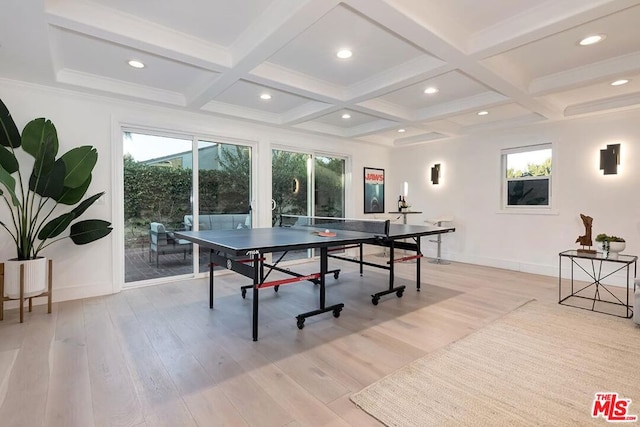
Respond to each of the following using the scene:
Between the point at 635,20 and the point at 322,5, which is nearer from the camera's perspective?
the point at 322,5

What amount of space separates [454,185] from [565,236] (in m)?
2.09

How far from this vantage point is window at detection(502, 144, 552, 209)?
5434 mm

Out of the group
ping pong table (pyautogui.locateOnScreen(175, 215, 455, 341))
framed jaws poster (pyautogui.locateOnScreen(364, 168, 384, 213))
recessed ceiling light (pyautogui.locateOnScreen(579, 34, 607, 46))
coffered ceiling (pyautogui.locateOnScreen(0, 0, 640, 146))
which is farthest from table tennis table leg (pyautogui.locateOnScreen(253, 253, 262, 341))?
framed jaws poster (pyautogui.locateOnScreen(364, 168, 384, 213))

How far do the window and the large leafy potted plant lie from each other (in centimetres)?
645

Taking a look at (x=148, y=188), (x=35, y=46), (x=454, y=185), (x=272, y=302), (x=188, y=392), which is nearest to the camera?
(x=188, y=392)

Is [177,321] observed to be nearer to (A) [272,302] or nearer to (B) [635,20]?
(A) [272,302]

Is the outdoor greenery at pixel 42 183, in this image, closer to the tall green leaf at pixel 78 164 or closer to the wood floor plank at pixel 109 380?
the tall green leaf at pixel 78 164

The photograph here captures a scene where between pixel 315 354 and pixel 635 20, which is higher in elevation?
pixel 635 20

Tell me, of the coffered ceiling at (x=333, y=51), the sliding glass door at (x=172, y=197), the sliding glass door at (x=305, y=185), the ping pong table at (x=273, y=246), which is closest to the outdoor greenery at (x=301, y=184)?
the sliding glass door at (x=305, y=185)

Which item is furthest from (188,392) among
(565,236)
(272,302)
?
(565,236)

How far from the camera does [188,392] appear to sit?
80.8 inches

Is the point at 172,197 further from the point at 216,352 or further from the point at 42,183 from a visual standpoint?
the point at 216,352

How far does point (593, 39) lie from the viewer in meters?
2.90

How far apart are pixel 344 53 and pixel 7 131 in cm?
351
